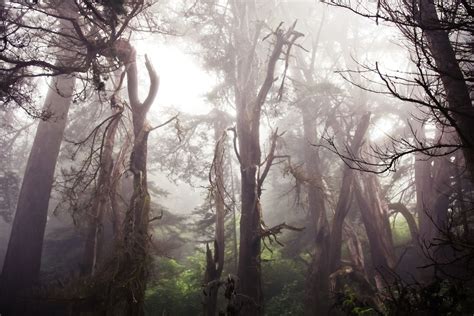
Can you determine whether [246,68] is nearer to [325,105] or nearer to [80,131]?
[325,105]

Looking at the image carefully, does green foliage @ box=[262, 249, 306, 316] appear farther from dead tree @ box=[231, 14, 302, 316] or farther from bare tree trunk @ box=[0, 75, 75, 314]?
bare tree trunk @ box=[0, 75, 75, 314]

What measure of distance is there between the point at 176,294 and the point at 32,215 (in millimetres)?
6050

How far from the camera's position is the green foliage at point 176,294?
A: 11375 mm

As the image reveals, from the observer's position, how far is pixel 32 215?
11.7 metres

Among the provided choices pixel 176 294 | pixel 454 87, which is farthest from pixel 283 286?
pixel 454 87

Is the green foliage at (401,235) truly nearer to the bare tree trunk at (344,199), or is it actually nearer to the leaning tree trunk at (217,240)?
the bare tree trunk at (344,199)

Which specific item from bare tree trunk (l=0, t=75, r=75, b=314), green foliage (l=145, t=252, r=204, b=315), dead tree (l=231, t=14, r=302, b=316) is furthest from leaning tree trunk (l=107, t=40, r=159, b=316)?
bare tree trunk (l=0, t=75, r=75, b=314)

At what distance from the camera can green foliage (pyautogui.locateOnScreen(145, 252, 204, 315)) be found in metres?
11.4

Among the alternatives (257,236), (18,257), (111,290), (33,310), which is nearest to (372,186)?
(257,236)

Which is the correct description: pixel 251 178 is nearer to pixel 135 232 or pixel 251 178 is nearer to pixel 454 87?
pixel 135 232

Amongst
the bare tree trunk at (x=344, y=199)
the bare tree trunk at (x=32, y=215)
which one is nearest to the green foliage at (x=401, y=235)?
the bare tree trunk at (x=344, y=199)

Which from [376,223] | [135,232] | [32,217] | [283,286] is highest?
[32,217]

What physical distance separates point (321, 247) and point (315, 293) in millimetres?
1359

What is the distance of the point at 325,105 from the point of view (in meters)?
14.1
